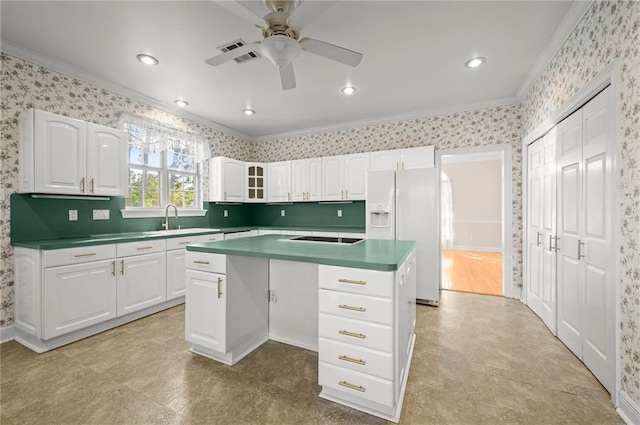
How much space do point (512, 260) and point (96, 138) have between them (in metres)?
5.00

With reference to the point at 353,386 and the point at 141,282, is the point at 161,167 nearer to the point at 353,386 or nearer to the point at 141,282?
the point at 141,282

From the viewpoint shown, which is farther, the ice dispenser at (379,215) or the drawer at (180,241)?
the ice dispenser at (379,215)

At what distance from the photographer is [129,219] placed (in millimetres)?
3398

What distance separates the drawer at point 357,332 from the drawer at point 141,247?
2.26m

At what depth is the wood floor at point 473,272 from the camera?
13.4 ft

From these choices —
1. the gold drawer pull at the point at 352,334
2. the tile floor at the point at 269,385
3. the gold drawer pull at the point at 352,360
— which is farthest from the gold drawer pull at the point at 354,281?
the tile floor at the point at 269,385

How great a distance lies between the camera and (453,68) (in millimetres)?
2844

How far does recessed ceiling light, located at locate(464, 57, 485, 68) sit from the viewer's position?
8.80ft

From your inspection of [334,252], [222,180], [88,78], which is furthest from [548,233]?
[88,78]

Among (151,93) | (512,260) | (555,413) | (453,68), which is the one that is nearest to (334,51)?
(453,68)

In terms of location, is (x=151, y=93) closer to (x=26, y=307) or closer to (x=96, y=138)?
(x=96, y=138)

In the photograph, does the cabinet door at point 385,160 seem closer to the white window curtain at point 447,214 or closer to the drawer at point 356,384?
the drawer at point 356,384

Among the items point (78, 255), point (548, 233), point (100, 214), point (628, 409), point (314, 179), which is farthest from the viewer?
point (314, 179)

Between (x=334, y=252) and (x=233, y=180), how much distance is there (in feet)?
10.9
